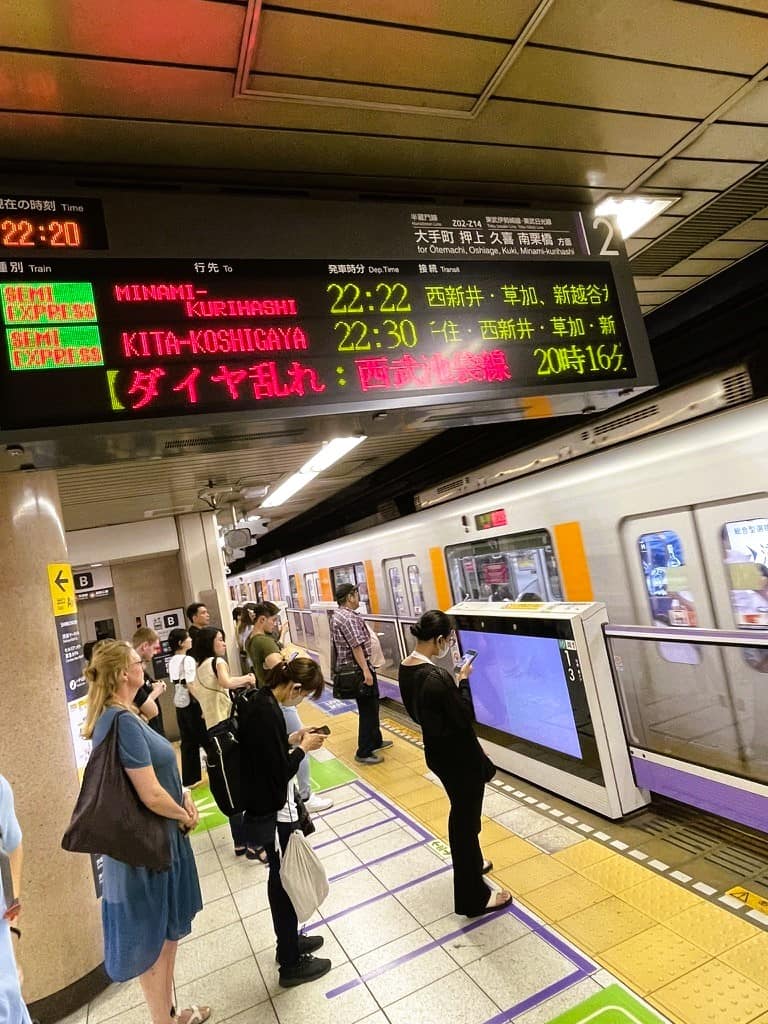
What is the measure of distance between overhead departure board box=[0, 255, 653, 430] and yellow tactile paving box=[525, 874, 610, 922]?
266 centimetres

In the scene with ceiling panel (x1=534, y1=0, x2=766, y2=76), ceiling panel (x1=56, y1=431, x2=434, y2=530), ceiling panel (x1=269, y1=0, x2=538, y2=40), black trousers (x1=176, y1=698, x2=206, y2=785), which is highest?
ceiling panel (x1=269, y1=0, x2=538, y2=40)

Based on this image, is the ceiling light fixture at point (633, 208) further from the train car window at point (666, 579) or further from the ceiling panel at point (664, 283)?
the train car window at point (666, 579)

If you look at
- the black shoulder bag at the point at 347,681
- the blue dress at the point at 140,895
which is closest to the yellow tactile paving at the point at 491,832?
the black shoulder bag at the point at 347,681

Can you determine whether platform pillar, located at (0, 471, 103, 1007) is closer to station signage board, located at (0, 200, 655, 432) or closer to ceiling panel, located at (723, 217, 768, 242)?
station signage board, located at (0, 200, 655, 432)

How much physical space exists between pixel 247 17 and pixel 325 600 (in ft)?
36.1

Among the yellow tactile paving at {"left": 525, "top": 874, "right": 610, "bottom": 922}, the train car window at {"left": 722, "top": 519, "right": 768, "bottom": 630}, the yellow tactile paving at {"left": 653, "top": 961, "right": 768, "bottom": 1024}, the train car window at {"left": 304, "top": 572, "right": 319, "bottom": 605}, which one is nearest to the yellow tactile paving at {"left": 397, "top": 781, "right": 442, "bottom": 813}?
the yellow tactile paving at {"left": 525, "top": 874, "right": 610, "bottom": 922}

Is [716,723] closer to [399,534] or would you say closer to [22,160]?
[22,160]

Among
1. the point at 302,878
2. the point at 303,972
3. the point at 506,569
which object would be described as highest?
the point at 506,569

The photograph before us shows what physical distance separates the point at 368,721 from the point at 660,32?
19.2ft

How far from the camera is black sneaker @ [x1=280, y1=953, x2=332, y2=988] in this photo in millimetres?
3086

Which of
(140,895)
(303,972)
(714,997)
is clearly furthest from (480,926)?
(140,895)

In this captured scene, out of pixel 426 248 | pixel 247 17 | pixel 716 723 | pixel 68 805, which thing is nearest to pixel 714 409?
pixel 716 723

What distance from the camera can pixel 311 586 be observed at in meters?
13.3

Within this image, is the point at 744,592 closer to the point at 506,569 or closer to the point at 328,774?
the point at 506,569
